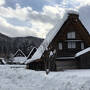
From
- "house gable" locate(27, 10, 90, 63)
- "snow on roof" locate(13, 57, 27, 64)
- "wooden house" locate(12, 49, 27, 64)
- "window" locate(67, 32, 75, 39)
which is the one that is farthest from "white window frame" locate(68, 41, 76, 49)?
"snow on roof" locate(13, 57, 27, 64)

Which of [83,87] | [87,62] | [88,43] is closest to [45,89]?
[83,87]

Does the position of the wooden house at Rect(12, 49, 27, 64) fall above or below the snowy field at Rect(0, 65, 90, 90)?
below

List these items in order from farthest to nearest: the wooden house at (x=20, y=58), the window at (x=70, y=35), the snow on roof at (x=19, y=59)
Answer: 1. the snow on roof at (x=19, y=59)
2. the wooden house at (x=20, y=58)
3. the window at (x=70, y=35)

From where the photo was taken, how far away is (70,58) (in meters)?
38.3

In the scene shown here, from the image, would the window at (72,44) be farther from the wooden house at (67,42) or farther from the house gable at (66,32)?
the house gable at (66,32)

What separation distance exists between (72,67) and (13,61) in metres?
54.6

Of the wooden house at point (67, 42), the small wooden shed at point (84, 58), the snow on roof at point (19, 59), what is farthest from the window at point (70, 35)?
the snow on roof at point (19, 59)

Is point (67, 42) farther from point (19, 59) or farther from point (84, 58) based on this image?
point (19, 59)

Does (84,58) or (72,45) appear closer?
(84,58)

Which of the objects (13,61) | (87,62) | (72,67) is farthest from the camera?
(13,61)

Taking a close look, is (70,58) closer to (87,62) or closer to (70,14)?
(87,62)

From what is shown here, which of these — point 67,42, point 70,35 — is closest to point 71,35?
point 70,35

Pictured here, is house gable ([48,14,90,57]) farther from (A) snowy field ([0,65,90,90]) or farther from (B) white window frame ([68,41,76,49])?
(A) snowy field ([0,65,90,90])

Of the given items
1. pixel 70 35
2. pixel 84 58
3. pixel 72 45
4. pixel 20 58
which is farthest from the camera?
pixel 20 58
